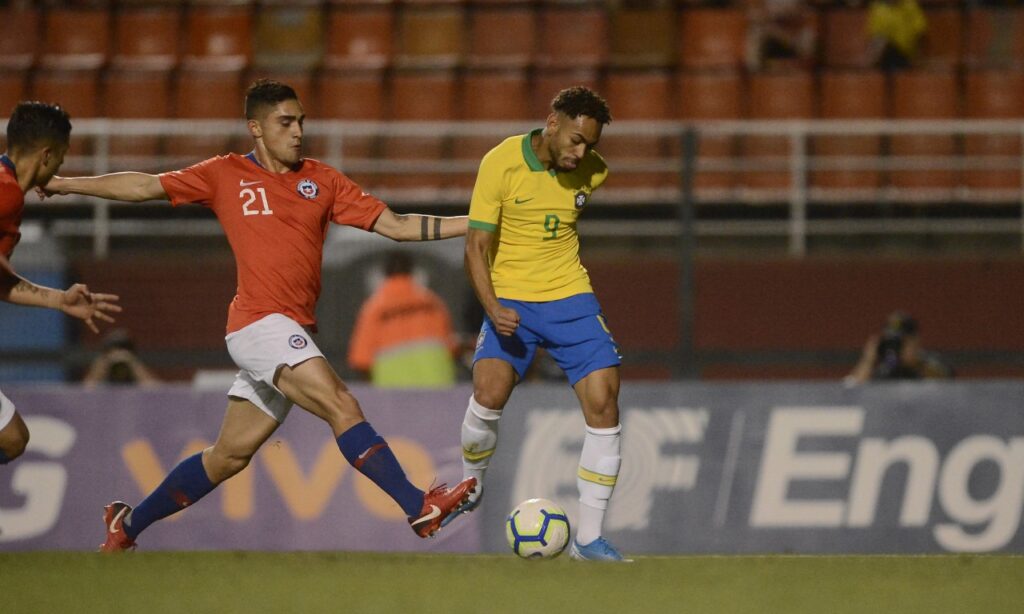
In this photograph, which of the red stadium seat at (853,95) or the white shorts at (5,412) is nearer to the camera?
the white shorts at (5,412)

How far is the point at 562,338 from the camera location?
296 inches

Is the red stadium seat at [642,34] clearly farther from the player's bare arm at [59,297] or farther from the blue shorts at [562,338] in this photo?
the player's bare arm at [59,297]

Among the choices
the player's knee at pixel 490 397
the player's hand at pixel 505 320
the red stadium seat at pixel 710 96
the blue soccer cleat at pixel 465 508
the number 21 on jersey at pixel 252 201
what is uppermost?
the red stadium seat at pixel 710 96

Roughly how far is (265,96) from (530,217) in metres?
1.41

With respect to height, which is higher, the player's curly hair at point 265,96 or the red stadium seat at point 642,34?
the red stadium seat at point 642,34

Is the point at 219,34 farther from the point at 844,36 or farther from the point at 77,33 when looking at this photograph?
the point at 844,36

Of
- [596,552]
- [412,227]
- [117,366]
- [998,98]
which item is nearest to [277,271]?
[412,227]

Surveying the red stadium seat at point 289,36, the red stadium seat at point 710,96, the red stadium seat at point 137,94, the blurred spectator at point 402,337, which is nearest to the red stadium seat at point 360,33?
the red stadium seat at point 289,36

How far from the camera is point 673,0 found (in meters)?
15.5

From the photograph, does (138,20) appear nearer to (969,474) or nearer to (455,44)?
(455,44)

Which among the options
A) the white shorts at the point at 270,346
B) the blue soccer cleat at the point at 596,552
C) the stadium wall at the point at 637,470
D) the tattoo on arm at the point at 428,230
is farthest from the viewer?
the stadium wall at the point at 637,470

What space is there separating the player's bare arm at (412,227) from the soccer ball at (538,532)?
1373 mm

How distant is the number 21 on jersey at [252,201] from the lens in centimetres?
704

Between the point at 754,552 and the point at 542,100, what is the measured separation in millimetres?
5733
